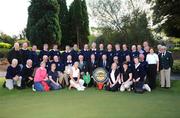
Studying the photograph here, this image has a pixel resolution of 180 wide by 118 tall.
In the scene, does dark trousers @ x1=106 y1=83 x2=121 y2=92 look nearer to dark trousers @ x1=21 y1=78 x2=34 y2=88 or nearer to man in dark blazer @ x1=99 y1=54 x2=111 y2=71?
man in dark blazer @ x1=99 y1=54 x2=111 y2=71

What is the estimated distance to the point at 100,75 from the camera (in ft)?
45.8

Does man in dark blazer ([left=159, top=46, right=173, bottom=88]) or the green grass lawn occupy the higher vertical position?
man in dark blazer ([left=159, top=46, right=173, bottom=88])

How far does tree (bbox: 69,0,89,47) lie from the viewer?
36.3m

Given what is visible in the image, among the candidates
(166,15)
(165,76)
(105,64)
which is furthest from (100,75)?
(166,15)

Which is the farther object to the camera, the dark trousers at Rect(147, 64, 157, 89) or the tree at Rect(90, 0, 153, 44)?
the tree at Rect(90, 0, 153, 44)

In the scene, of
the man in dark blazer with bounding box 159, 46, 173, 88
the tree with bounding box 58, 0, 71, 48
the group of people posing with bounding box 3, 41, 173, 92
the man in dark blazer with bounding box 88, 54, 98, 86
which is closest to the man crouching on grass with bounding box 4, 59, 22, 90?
the group of people posing with bounding box 3, 41, 173, 92

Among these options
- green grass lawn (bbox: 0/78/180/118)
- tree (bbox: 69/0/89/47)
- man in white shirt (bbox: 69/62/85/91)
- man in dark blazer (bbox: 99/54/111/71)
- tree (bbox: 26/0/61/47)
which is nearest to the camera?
green grass lawn (bbox: 0/78/180/118)

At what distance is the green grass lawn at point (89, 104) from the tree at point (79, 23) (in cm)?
2298

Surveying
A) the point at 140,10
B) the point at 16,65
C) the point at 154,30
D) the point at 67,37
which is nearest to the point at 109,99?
the point at 16,65

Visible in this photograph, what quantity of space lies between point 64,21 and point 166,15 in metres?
14.2

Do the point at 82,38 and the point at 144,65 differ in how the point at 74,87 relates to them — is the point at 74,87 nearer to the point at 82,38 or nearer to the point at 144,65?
the point at 144,65

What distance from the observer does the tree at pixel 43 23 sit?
1102 inches

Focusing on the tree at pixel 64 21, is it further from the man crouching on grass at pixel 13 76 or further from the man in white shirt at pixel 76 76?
the man crouching on grass at pixel 13 76

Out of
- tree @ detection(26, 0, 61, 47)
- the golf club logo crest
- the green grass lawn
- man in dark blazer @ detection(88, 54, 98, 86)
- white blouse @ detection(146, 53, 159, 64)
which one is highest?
tree @ detection(26, 0, 61, 47)
